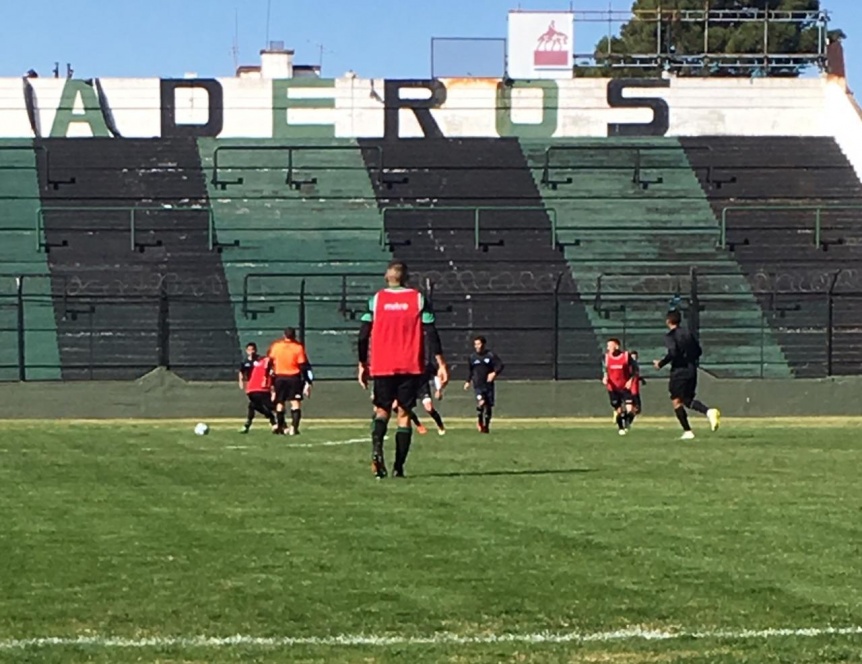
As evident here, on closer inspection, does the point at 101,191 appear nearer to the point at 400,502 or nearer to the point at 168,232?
the point at 168,232

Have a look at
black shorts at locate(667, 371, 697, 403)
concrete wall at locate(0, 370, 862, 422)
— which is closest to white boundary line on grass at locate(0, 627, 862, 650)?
black shorts at locate(667, 371, 697, 403)

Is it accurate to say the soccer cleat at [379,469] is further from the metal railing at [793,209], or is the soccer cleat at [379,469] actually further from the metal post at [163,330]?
the metal railing at [793,209]

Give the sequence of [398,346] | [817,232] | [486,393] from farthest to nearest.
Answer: [817,232] → [486,393] → [398,346]

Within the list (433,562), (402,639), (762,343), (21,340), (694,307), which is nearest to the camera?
(402,639)

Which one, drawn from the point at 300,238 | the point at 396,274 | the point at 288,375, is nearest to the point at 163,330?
the point at 300,238

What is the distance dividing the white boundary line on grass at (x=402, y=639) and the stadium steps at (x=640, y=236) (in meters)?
32.7

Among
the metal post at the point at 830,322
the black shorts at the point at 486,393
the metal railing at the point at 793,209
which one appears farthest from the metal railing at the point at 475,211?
the black shorts at the point at 486,393

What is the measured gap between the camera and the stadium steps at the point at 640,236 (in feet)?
136

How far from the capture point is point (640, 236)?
46.6 meters

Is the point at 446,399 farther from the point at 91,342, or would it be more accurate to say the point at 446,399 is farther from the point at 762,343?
the point at 91,342

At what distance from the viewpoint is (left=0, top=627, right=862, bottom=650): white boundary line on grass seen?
7977 millimetres

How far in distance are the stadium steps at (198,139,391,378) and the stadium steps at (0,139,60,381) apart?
404 centimetres

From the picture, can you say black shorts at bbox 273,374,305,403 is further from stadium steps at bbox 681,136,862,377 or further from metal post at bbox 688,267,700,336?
stadium steps at bbox 681,136,862,377

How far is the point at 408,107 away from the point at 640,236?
27.6ft
